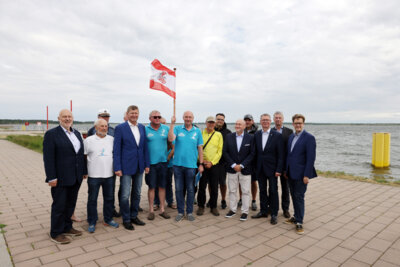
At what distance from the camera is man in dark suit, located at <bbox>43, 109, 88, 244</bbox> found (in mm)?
3672

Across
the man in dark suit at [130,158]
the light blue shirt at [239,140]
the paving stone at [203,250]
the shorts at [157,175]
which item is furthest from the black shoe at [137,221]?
the light blue shirt at [239,140]

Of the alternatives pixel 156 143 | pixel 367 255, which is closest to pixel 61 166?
pixel 156 143

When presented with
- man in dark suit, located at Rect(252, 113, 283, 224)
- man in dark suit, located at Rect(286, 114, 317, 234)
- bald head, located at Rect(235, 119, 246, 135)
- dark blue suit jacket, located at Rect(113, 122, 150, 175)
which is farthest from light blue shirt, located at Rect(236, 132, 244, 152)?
dark blue suit jacket, located at Rect(113, 122, 150, 175)

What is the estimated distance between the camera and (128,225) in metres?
4.37

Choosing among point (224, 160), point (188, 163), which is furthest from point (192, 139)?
point (224, 160)

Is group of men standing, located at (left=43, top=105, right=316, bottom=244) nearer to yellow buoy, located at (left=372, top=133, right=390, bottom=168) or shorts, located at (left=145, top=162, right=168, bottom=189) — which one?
shorts, located at (left=145, top=162, right=168, bottom=189)

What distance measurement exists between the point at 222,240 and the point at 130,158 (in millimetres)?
1938

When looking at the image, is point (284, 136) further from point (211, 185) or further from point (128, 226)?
point (128, 226)

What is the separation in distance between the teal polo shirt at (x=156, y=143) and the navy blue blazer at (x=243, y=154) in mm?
1198

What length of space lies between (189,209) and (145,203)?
57.3 inches

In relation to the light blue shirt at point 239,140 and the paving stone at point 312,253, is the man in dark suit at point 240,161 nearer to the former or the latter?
the light blue shirt at point 239,140

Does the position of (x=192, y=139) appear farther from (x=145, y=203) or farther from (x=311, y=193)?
(x=311, y=193)

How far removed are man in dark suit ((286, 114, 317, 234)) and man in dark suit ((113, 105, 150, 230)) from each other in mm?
2497

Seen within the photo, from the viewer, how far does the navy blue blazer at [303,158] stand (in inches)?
168
